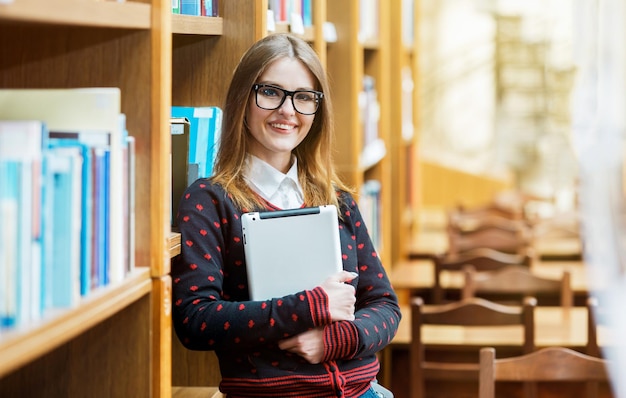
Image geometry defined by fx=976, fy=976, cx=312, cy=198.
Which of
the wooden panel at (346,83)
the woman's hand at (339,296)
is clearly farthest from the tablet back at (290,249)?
the wooden panel at (346,83)

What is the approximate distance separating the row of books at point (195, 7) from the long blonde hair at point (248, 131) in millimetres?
337

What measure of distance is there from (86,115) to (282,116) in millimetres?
582

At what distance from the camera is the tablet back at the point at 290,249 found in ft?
5.98

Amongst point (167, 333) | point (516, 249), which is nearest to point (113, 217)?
point (167, 333)

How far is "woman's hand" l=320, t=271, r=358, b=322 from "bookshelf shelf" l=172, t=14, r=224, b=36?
0.69 meters

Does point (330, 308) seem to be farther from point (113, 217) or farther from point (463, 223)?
point (463, 223)

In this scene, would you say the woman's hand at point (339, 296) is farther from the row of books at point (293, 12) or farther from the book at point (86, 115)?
the row of books at point (293, 12)

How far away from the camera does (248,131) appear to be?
200cm

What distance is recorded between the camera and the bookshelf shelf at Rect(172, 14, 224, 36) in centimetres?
213

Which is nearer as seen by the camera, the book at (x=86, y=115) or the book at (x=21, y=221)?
the book at (x=21, y=221)

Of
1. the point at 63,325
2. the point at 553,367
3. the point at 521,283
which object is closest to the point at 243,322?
the point at 63,325

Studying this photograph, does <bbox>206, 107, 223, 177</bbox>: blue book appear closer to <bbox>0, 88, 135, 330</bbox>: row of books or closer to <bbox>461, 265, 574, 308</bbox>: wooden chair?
<bbox>0, 88, 135, 330</bbox>: row of books

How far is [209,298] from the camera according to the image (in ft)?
5.90

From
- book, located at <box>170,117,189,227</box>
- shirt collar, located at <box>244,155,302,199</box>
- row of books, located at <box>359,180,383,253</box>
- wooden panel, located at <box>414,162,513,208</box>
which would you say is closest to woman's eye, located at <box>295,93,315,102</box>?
shirt collar, located at <box>244,155,302,199</box>
